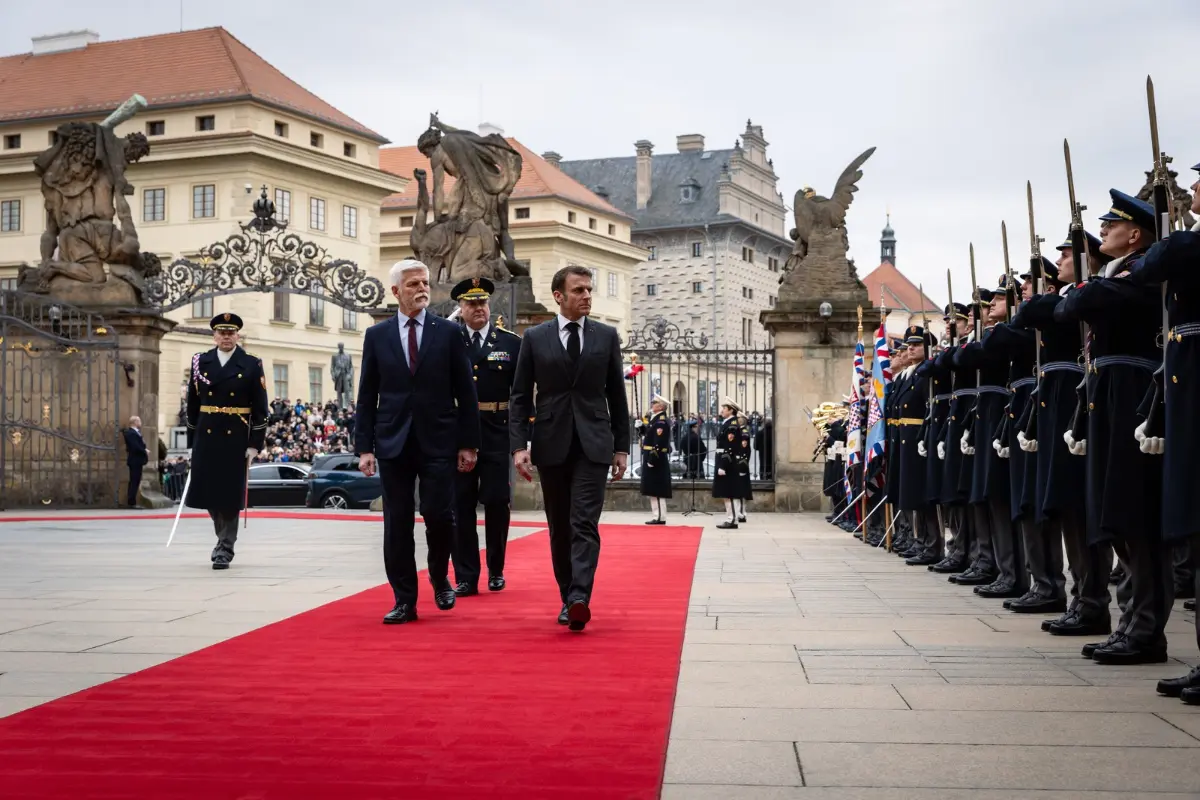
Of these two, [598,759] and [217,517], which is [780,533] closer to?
[217,517]

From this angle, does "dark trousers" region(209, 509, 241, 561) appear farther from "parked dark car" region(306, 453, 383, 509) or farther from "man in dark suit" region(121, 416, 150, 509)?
"parked dark car" region(306, 453, 383, 509)

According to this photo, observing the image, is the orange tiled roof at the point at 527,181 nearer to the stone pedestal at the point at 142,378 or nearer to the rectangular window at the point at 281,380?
the rectangular window at the point at 281,380

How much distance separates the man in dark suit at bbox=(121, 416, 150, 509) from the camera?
71.5 feet

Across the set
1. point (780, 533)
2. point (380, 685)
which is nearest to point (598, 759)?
point (380, 685)

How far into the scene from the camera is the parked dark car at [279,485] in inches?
1101

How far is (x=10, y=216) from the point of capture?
62.0 m

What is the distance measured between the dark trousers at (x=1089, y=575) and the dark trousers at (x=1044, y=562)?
750 millimetres

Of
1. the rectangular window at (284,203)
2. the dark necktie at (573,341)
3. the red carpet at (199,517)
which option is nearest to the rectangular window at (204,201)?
the rectangular window at (284,203)

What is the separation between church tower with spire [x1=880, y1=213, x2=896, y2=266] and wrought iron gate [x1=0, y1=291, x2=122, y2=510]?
381 ft

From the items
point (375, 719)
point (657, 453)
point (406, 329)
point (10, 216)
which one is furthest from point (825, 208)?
point (10, 216)

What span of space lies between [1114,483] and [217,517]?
7675 millimetres

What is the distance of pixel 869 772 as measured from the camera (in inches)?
173

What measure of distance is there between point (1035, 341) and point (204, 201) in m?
55.4

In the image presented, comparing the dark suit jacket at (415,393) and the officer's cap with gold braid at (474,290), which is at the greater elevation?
the officer's cap with gold braid at (474,290)
